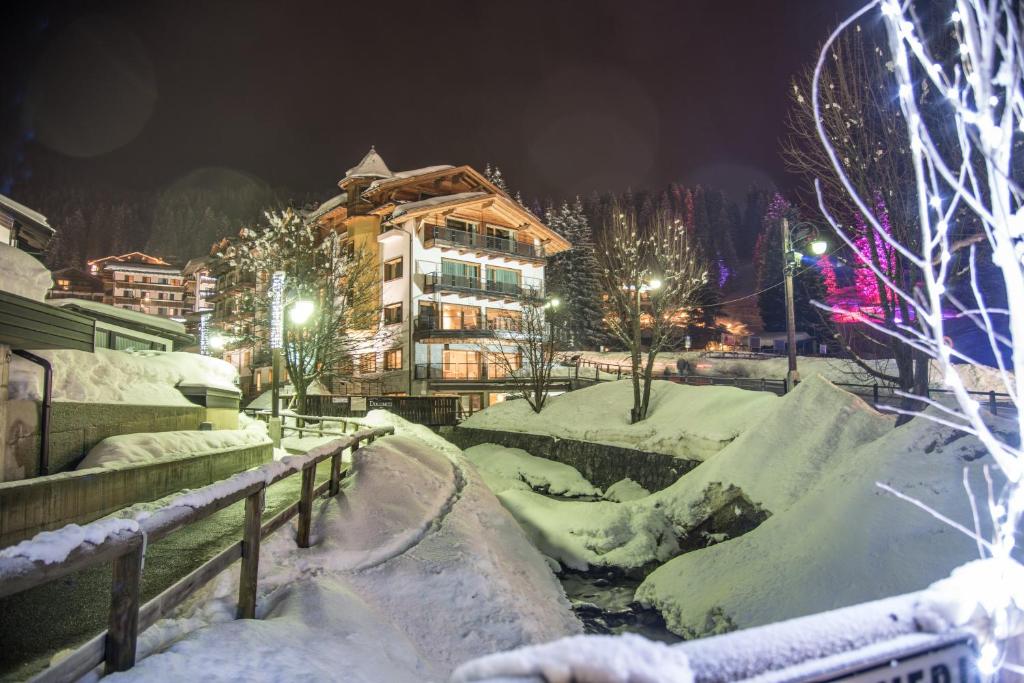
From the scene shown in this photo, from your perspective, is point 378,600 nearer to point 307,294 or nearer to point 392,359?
point 307,294

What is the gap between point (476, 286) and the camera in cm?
3984

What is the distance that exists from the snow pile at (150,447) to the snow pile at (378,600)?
4317 mm

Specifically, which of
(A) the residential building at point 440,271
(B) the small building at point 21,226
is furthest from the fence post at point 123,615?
(A) the residential building at point 440,271

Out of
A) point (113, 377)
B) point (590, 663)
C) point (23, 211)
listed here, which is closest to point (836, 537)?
point (590, 663)

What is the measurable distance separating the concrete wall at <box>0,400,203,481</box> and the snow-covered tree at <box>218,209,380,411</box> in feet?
29.4

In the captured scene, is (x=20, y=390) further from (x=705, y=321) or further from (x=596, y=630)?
(x=705, y=321)

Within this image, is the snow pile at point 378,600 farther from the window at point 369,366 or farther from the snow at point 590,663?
the window at point 369,366

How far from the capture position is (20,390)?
9695 mm

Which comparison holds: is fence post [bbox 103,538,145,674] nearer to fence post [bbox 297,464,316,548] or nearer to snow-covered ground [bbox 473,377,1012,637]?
fence post [bbox 297,464,316,548]

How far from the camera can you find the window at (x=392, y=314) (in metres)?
38.6

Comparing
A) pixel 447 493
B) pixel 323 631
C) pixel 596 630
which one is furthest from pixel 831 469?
pixel 323 631

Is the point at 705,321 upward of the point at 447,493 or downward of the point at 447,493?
upward

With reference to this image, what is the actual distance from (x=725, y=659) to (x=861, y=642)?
21.2 inches

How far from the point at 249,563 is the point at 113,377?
11.7 m
